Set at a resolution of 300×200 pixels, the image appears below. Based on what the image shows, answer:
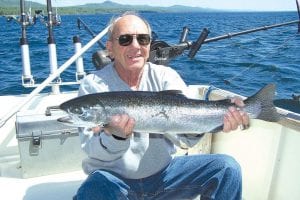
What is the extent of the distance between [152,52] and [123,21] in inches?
77.2

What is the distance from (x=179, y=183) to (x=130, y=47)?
120 cm

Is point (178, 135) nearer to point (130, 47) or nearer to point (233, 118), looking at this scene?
point (233, 118)

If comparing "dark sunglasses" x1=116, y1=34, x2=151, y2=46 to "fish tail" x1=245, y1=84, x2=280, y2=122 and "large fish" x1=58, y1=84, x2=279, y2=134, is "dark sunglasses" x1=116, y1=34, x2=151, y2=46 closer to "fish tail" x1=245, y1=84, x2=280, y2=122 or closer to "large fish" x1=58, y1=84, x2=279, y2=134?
"large fish" x1=58, y1=84, x2=279, y2=134

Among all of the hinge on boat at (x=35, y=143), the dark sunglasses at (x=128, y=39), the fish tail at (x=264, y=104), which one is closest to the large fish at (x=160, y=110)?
the fish tail at (x=264, y=104)

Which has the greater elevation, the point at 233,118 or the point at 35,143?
the point at 233,118

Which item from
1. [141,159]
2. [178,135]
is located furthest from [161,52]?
[141,159]

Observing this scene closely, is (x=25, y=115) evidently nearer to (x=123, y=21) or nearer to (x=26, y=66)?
(x=26, y=66)

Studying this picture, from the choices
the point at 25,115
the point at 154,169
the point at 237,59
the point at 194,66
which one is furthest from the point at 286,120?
the point at 237,59

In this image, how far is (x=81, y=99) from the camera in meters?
2.95

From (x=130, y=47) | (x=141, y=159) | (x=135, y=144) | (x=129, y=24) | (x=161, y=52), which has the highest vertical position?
(x=129, y=24)

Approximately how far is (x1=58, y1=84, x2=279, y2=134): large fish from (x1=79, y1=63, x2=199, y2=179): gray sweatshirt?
0.88 feet

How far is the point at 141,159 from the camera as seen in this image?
332 centimetres

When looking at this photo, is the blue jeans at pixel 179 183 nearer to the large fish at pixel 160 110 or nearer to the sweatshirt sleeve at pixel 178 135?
the sweatshirt sleeve at pixel 178 135

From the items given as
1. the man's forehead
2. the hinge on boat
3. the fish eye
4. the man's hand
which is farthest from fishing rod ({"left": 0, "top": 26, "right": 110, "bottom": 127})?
the man's hand
